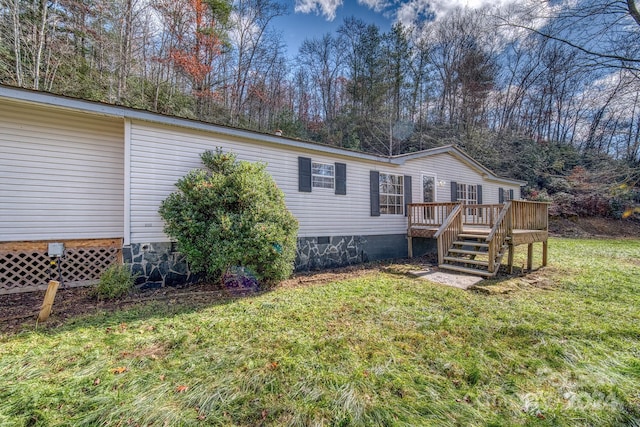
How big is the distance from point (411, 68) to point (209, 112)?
1418cm

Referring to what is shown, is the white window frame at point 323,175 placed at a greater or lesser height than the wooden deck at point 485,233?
greater

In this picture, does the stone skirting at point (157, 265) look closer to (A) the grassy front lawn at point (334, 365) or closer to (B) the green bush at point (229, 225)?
(B) the green bush at point (229, 225)

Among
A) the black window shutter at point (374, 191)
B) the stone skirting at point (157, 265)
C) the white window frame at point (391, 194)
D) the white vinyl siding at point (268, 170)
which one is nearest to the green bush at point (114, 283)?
the stone skirting at point (157, 265)

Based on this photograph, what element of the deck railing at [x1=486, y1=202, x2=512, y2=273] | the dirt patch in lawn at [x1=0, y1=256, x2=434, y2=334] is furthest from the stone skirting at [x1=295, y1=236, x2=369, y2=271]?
the deck railing at [x1=486, y1=202, x2=512, y2=273]

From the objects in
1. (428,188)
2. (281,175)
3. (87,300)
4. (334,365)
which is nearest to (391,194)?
(428,188)

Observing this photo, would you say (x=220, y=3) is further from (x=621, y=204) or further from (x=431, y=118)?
(x=621, y=204)

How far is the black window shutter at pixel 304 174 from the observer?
692 centimetres

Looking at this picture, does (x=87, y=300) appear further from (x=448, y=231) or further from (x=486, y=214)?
(x=486, y=214)

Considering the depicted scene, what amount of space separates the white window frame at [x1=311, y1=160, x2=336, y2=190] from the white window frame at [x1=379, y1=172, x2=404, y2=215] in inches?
77.4

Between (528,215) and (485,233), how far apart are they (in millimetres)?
1415

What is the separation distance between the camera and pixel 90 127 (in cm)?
541

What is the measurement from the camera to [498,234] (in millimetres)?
6230

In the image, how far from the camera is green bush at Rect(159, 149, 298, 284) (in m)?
4.70

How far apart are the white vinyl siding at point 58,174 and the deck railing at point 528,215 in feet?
30.7
